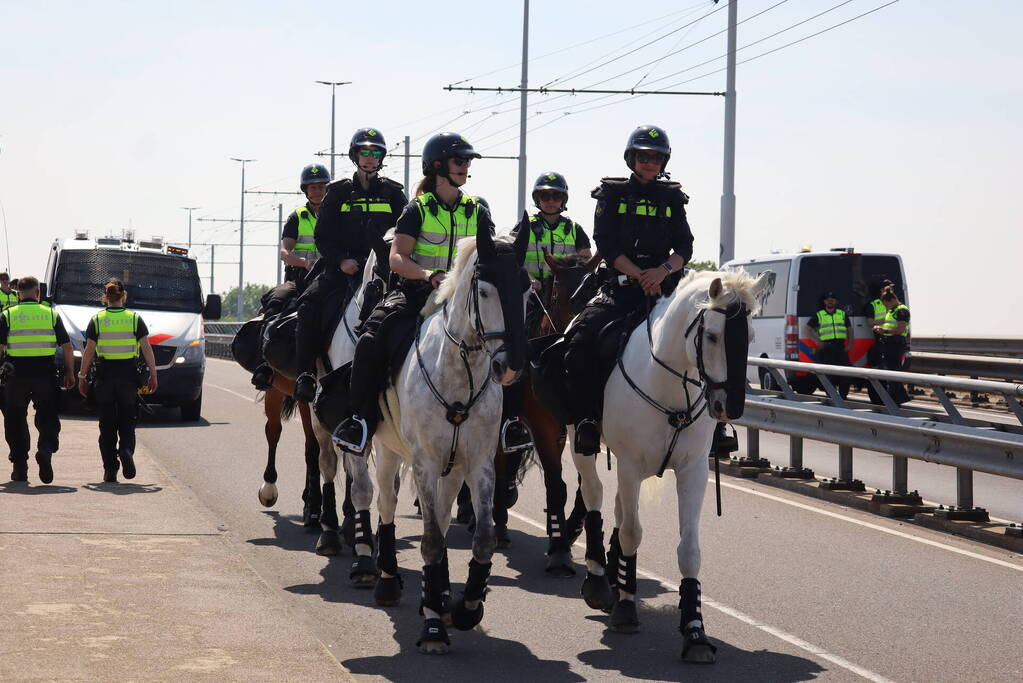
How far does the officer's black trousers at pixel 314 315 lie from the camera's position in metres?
10.9

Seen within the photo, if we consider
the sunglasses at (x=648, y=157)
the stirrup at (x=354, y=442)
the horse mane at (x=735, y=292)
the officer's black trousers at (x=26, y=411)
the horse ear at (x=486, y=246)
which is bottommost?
the officer's black trousers at (x=26, y=411)

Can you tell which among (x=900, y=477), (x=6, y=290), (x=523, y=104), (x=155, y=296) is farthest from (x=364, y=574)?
(x=523, y=104)

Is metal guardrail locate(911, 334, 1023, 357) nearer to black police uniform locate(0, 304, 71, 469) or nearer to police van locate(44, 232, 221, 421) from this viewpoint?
police van locate(44, 232, 221, 421)

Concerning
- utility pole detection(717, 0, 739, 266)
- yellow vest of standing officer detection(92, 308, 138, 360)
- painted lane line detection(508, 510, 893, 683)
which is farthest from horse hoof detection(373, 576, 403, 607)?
utility pole detection(717, 0, 739, 266)

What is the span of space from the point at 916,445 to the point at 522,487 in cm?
407

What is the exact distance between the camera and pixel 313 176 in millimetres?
13391

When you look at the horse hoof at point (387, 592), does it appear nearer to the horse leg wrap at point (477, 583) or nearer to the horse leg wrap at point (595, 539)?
the horse leg wrap at point (477, 583)

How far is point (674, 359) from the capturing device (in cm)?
800

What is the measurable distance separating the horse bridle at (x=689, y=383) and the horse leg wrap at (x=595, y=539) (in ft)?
2.43

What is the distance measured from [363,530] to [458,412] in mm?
2227

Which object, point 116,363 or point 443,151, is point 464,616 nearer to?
point 443,151

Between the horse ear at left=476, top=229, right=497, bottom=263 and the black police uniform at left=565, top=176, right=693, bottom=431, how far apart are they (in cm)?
163

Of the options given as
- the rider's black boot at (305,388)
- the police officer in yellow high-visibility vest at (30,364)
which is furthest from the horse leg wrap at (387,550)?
the police officer in yellow high-visibility vest at (30,364)

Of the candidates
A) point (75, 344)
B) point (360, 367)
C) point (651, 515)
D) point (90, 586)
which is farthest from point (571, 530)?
point (75, 344)
